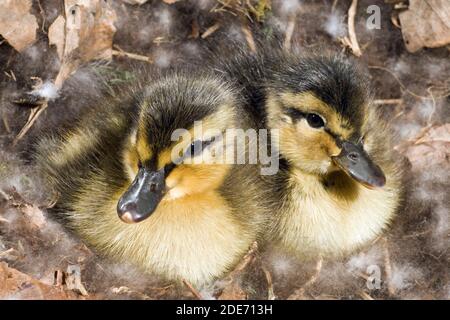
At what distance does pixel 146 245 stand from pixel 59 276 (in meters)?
0.27

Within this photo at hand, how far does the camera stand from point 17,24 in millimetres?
2557

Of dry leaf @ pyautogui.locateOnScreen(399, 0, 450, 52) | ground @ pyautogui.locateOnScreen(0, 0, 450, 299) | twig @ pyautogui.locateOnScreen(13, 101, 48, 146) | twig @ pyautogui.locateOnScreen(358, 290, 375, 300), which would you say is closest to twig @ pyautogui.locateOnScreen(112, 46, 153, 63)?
ground @ pyautogui.locateOnScreen(0, 0, 450, 299)

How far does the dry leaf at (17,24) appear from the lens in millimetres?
2547

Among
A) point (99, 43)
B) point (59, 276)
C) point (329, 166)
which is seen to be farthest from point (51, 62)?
point (329, 166)

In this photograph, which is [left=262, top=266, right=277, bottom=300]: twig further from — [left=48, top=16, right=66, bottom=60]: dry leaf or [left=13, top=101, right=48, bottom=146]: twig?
[left=48, top=16, right=66, bottom=60]: dry leaf

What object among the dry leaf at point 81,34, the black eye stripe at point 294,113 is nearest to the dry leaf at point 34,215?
the dry leaf at point 81,34

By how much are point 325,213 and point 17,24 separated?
1205 millimetres

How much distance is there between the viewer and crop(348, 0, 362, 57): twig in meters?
2.80

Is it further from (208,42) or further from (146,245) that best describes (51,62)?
(146,245)

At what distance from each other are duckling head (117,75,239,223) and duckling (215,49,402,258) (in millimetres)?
206

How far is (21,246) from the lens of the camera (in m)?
2.25

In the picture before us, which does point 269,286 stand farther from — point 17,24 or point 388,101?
point 17,24

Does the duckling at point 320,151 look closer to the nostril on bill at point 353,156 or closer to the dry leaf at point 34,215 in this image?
the nostril on bill at point 353,156

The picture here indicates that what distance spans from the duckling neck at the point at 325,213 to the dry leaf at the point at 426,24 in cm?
70
